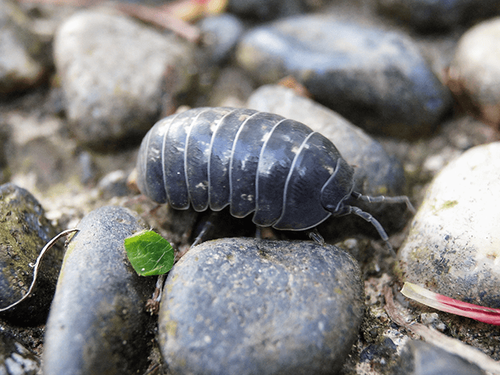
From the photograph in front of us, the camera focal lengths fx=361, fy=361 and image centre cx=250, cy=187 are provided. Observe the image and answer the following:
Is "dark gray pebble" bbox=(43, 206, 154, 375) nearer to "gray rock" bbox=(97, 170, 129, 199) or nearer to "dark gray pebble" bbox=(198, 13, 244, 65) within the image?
"gray rock" bbox=(97, 170, 129, 199)

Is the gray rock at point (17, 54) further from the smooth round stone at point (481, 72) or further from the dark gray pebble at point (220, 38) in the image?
the smooth round stone at point (481, 72)

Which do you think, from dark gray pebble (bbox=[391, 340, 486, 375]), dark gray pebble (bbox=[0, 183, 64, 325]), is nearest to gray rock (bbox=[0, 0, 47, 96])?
dark gray pebble (bbox=[0, 183, 64, 325])

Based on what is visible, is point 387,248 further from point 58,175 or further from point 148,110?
point 58,175

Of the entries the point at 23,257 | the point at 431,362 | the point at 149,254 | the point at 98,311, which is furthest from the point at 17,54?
the point at 431,362

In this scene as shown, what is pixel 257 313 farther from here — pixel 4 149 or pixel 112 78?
pixel 4 149

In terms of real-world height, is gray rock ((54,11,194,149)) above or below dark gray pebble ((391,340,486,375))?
above
